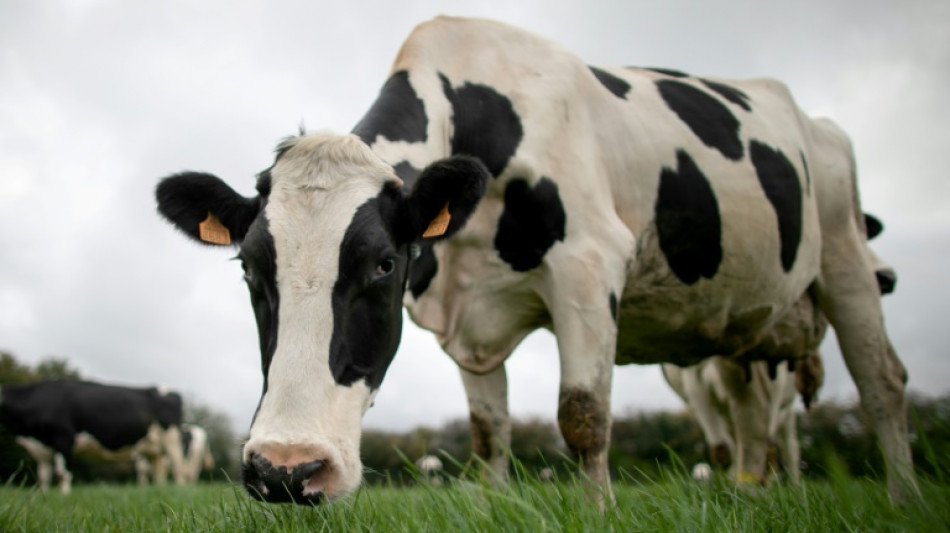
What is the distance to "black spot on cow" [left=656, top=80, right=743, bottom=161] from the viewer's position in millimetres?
5164

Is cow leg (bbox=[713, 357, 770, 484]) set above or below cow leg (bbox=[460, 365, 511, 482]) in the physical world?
below

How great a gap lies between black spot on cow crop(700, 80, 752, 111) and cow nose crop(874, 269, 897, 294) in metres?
1.83

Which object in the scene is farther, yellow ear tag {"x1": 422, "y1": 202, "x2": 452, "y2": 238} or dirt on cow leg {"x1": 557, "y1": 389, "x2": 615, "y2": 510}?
dirt on cow leg {"x1": 557, "y1": 389, "x2": 615, "y2": 510}

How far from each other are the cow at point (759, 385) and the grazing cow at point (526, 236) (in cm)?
39

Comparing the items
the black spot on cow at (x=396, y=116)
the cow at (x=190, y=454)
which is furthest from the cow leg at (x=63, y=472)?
the black spot on cow at (x=396, y=116)

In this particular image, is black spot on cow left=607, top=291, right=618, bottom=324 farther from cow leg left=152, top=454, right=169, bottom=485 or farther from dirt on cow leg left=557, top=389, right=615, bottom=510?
cow leg left=152, top=454, right=169, bottom=485

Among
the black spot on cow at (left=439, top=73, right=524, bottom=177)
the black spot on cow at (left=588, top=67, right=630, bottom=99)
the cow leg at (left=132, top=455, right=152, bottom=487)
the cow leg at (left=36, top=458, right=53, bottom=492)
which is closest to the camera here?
the black spot on cow at (left=439, top=73, right=524, bottom=177)

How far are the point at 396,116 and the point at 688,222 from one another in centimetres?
205

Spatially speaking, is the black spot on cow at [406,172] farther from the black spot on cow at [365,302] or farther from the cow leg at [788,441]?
the cow leg at [788,441]

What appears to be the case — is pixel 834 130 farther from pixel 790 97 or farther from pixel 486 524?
pixel 486 524

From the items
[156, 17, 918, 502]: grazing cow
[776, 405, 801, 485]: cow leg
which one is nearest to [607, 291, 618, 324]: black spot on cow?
[156, 17, 918, 502]: grazing cow

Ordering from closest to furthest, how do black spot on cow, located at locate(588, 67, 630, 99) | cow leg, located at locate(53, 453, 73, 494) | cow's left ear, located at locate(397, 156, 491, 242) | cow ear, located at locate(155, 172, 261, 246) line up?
1. cow's left ear, located at locate(397, 156, 491, 242)
2. cow ear, located at locate(155, 172, 261, 246)
3. black spot on cow, located at locate(588, 67, 630, 99)
4. cow leg, located at locate(53, 453, 73, 494)

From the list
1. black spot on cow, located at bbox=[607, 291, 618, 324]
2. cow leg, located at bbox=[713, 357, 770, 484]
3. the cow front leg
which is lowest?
cow leg, located at bbox=[713, 357, 770, 484]

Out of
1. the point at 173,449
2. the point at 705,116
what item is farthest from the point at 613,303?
the point at 173,449
